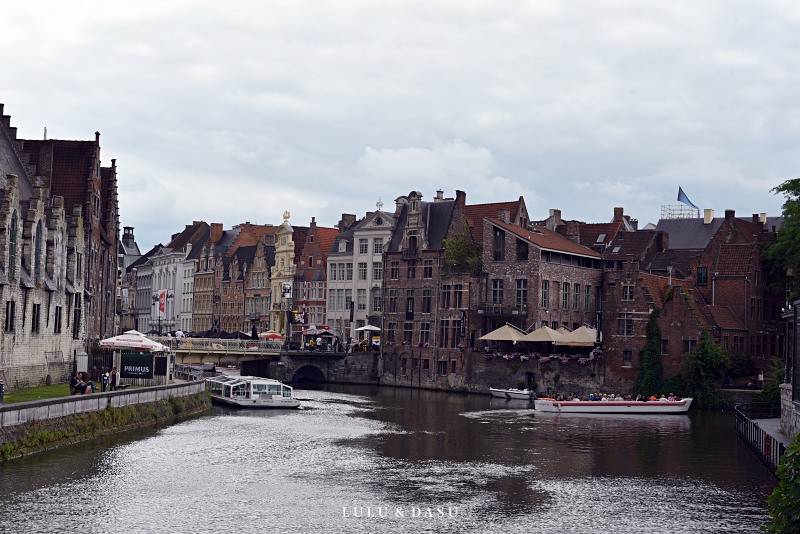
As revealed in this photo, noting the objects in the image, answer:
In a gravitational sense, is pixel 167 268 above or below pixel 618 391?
above

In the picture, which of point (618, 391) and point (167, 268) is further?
point (167, 268)

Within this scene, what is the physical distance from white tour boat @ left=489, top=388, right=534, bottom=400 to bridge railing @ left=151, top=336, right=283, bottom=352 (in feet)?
67.2

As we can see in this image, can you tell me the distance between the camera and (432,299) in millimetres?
91000

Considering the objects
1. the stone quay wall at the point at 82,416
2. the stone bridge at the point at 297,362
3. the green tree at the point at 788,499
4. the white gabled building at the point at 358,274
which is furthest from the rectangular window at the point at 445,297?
the green tree at the point at 788,499

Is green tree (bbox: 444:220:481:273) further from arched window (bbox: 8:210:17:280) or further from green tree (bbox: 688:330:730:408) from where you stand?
arched window (bbox: 8:210:17:280)

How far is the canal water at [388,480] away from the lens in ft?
97.2

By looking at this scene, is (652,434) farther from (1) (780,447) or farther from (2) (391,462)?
(2) (391,462)

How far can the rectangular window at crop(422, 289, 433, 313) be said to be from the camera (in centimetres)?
9131

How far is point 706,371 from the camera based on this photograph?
7225 centimetres

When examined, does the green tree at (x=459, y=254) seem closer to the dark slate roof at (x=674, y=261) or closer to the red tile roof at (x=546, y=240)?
the red tile roof at (x=546, y=240)

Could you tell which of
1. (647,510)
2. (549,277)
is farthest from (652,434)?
(549,277)

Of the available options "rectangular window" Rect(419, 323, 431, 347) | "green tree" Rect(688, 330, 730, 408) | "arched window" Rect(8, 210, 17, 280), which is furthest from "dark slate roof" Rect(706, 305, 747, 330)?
"arched window" Rect(8, 210, 17, 280)

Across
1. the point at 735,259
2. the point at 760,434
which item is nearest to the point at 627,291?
the point at 735,259

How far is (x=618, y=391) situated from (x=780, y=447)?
119ft
